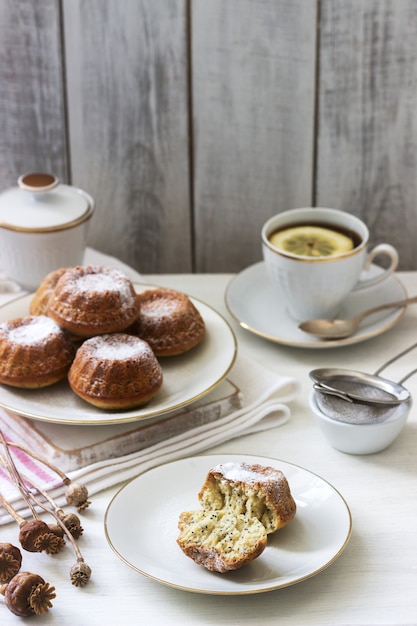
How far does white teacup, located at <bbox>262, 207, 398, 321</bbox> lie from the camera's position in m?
1.20

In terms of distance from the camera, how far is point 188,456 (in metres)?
1.01

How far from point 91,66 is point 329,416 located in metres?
0.73

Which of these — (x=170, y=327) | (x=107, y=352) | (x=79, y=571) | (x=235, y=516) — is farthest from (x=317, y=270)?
(x=79, y=571)

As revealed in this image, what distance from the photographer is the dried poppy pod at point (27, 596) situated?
0.77 meters

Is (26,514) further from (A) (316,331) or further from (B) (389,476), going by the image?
(A) (316,331)

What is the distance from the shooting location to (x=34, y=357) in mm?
1047

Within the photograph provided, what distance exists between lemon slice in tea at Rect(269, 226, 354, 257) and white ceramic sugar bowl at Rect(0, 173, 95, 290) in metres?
0.29

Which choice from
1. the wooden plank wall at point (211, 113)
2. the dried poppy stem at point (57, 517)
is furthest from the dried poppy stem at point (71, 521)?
the wooden plank wall at point (211, 113)

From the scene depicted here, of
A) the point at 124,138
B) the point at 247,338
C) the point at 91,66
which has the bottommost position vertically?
the point at 247,338

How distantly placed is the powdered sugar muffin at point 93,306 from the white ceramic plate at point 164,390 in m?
0.08

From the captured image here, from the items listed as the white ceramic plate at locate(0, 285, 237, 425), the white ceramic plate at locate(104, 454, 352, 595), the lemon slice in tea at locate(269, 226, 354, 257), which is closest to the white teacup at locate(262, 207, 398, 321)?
the lemon slice in tea at locate(269, 226, 354, 257)

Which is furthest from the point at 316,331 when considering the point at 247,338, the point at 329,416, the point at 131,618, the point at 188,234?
the point at 131,618

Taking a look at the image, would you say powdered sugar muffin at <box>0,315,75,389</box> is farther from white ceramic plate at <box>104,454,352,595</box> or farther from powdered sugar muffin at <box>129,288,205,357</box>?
white ceramic plate at <box>104,454,352,595</box>

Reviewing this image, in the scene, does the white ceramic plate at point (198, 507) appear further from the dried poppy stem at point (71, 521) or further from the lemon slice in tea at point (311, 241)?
the lemon slice in tea at point (311, 241)
